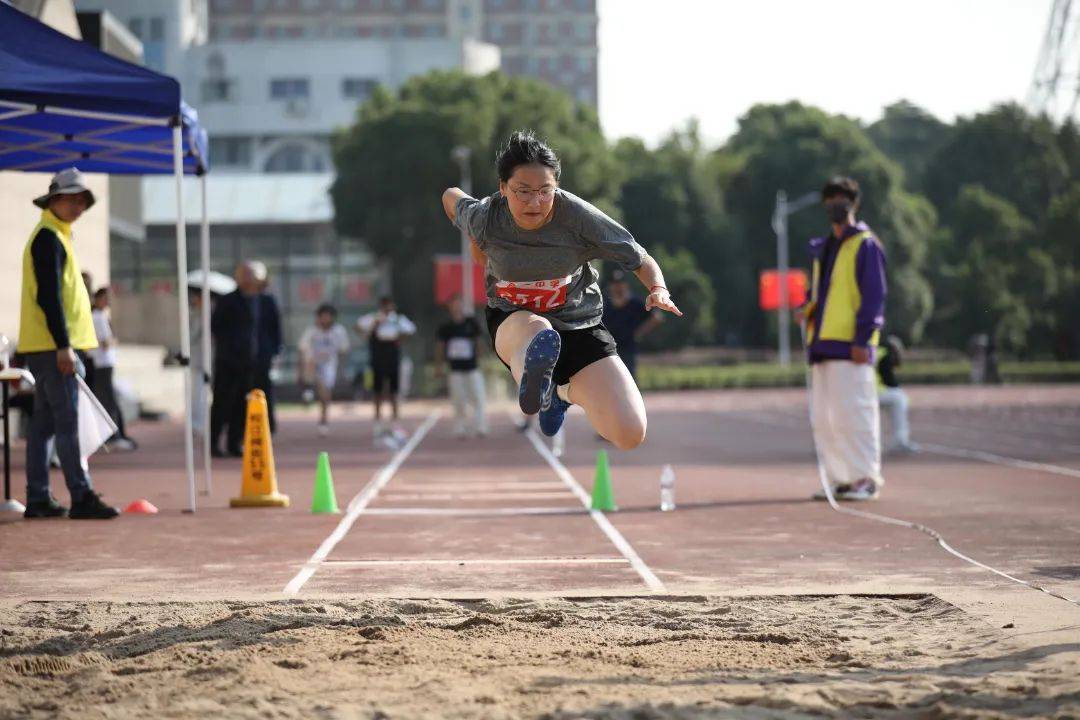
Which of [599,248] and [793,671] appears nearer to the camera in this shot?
[793,671]

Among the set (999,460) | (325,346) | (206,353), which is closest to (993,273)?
(325,346)

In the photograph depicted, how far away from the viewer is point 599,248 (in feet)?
24.7

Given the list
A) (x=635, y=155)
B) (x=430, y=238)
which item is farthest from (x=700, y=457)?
(x=635, y=155)

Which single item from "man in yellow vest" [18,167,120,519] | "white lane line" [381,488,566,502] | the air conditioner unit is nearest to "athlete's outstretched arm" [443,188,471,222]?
"man in yellow vest" [18,167,120,519]

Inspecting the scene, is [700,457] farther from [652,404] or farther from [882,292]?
[652,404]

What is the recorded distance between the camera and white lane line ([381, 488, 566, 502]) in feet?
43.7

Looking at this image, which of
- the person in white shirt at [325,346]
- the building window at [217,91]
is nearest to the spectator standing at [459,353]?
the person in white shirt at [325,346]

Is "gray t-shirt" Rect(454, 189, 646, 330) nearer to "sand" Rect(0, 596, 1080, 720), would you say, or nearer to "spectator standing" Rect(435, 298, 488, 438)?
"sand" Rect(0, 596, 1080, 720)

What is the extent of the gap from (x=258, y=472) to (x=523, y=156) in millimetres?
5845

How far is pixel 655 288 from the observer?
7.21 meters

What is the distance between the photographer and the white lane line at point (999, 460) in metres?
15.5

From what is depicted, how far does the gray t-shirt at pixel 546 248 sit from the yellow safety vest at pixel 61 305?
4.07 metres

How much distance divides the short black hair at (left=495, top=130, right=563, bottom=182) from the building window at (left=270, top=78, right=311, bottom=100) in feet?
284

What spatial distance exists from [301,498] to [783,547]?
5.11 metres
